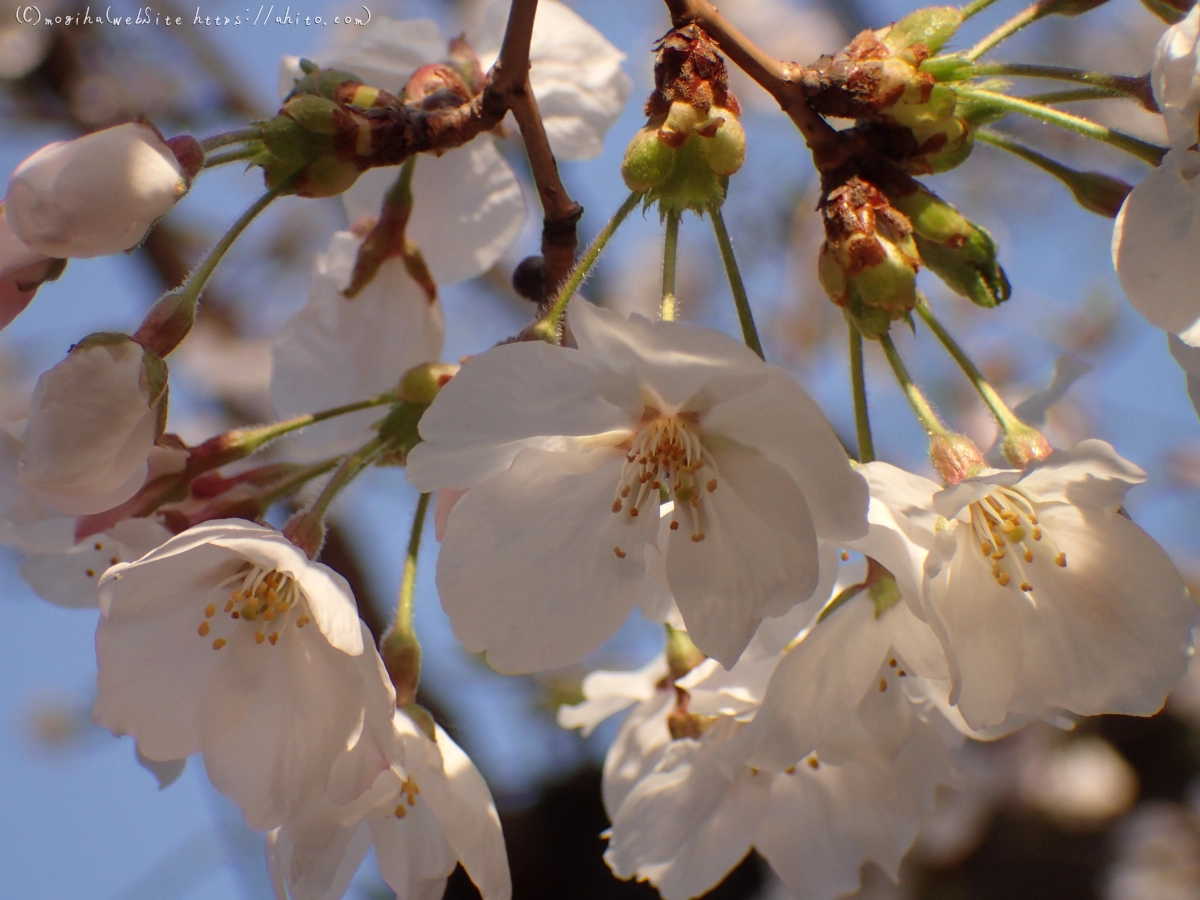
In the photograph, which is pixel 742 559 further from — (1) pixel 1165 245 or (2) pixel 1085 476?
(1) pixel 1165 245

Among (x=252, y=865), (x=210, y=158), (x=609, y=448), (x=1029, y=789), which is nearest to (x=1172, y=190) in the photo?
(x=609, y=448)

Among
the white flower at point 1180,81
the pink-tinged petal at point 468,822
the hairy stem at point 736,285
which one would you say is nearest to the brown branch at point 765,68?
the hairy stem at point 736,285

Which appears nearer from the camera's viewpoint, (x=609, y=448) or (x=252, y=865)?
(x=609, y=448)

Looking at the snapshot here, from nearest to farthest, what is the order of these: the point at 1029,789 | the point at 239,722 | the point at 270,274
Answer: the point at 239,722 → the point at 1029,789 → the point at 270,274

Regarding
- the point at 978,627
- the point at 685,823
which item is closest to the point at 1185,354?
the point at 978,627

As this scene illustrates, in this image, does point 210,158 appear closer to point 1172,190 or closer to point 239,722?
point 239,722

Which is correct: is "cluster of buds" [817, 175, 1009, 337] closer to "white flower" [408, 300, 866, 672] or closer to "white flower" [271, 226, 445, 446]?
"white flower" [408, 300, 866, 672]

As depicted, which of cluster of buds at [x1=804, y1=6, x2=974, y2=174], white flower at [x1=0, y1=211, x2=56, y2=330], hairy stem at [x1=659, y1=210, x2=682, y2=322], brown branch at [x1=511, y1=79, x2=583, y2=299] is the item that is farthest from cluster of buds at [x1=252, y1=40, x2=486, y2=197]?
cluster of buds at [x1=804, y1=6, x2=974, y2=174]

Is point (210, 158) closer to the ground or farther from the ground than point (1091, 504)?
farther from the ground
